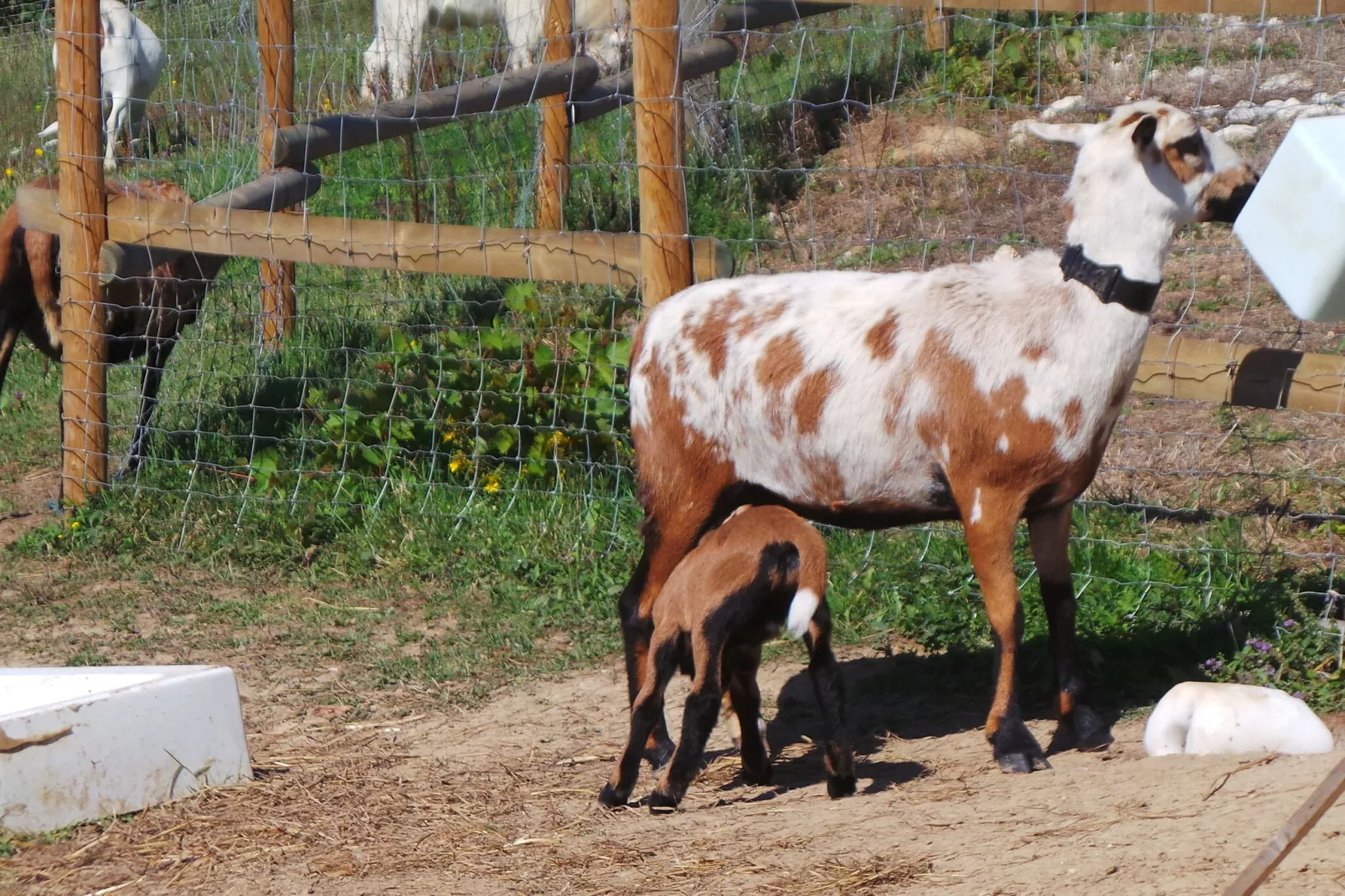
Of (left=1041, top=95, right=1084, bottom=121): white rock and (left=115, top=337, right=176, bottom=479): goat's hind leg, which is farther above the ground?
(left=1041, top=95, right=1084, bottom=121): white rock

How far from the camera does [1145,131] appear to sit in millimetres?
3930

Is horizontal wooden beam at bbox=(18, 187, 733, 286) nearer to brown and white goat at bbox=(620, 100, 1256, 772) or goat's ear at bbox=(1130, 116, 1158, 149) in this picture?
brown and white goat at bbox=(620, 100, 1256, 772)

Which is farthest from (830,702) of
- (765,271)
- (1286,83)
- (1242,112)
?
(1286,83)

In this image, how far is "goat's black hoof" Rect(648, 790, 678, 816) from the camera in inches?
154

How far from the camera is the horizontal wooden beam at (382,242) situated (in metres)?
5.48

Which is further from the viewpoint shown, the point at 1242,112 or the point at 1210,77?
the point at 1210,77

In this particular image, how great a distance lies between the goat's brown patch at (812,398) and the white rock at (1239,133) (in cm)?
516

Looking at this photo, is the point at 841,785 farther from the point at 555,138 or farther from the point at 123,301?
the point at 555,138

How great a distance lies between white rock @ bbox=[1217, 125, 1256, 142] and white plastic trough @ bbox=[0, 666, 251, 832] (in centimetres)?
663

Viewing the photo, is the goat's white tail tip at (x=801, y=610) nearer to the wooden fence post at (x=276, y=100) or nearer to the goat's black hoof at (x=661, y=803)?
the goat's black hoof at (x=661, y=803)

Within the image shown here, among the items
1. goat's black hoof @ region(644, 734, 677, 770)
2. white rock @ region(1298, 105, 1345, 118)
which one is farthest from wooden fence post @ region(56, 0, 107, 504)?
white rock @ region(1298, 105, 1345, 118)

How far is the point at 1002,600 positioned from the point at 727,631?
2.66 feet

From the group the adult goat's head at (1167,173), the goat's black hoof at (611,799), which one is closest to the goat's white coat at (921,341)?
the adult goat's head at (1167,173)

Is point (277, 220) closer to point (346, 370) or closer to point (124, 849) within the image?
point (346, 370)
